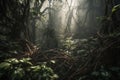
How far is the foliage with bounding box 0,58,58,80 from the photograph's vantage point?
9.48ft

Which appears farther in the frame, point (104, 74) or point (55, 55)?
point (55, 55)

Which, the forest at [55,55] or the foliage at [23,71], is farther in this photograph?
the forest at [55,55]

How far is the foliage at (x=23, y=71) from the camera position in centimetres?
289

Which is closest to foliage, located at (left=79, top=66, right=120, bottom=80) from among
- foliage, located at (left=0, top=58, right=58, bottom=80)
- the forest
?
the forest

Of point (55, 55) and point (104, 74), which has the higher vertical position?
point (55, 55)

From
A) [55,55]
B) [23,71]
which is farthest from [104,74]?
[55,55]

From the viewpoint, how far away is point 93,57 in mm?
3578

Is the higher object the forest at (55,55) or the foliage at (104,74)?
the forest at (55,55)

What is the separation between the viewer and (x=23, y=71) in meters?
2.95

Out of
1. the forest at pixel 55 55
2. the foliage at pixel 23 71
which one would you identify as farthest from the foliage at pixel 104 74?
the foliage at pixel 23 71

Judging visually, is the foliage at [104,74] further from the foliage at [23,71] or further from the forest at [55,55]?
the foliage at [23,71]

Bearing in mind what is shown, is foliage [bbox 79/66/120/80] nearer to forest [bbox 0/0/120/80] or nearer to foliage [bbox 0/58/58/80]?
forest [bbox 0/0/120/80]

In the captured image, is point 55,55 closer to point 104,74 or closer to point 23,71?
point 23,71

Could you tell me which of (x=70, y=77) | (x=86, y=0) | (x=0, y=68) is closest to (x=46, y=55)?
(x=70, y=77)
